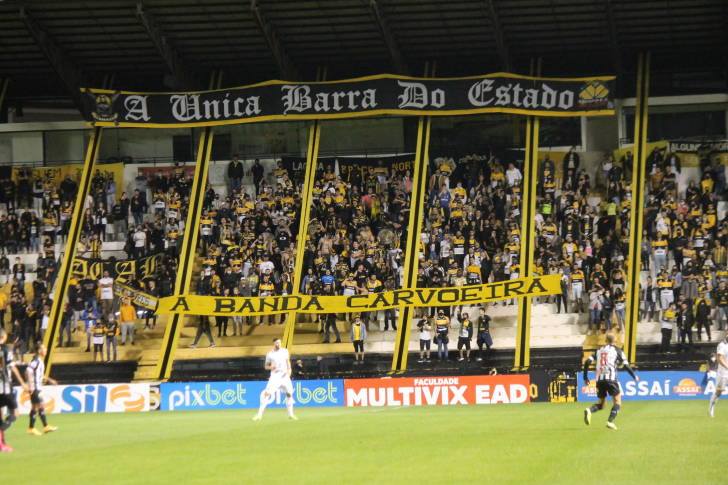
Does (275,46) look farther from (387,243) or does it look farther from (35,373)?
(35,373)

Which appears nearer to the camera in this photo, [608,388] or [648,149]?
[608,388]

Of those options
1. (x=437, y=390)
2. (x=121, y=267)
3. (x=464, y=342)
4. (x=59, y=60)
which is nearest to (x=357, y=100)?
(x=464, y=342)

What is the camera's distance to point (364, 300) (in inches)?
1238

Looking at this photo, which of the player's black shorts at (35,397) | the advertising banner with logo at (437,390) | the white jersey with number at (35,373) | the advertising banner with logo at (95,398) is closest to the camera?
the white jersey with number at (35,373)

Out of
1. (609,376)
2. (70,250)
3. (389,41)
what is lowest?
(609,376)

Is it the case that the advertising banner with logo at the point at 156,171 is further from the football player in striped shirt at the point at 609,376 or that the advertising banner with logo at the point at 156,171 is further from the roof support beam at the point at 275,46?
the football player in striped shirt at the point at 609,376

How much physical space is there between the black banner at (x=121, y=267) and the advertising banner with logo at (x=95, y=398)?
5977 mm

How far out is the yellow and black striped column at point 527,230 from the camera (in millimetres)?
30664

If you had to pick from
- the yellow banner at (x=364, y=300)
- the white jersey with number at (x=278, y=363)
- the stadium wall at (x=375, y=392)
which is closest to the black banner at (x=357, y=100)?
the yellow banner at (x=364, y=300)

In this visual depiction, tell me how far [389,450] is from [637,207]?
20362mm

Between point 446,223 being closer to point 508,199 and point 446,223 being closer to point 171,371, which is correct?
point 508,199

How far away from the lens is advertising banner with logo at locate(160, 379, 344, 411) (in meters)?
28.6

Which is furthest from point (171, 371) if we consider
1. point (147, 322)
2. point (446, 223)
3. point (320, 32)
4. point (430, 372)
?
point (320, 32)

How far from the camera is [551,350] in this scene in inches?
1224
